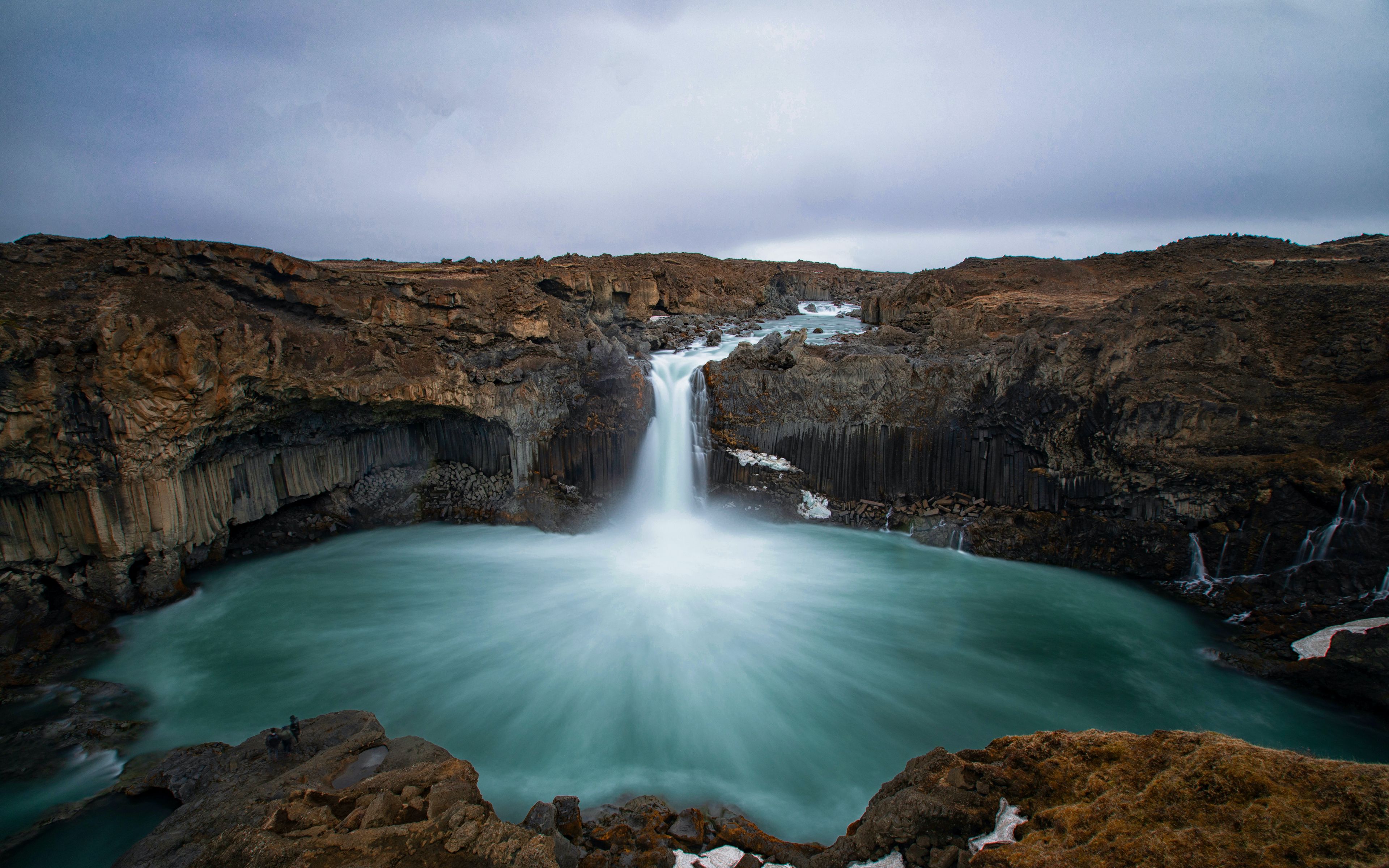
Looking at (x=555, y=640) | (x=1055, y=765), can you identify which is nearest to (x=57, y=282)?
(x=555, y=640)

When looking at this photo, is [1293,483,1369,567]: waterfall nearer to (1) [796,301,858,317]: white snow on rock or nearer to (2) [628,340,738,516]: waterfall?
(2) [628,340,738,516]: waterfall

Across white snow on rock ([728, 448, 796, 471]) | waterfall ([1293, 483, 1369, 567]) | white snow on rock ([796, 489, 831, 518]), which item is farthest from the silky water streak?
white snow on rock ([728, 448, 796, 471])

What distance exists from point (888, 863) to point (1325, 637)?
8.38m

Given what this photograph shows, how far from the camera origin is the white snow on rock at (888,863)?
10.8 feet

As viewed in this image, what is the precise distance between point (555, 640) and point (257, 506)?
289 inches

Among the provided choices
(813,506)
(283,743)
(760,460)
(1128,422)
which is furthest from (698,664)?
(1128,422)

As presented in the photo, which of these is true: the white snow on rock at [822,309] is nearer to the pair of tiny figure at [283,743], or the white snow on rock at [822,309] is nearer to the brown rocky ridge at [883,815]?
the brown rocky ridge at [883,815]

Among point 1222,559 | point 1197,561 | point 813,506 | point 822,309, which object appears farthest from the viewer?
point 822,309

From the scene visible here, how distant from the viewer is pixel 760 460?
492 inches

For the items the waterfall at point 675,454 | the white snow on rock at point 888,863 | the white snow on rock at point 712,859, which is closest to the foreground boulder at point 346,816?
the white snow on rock at point 712,859

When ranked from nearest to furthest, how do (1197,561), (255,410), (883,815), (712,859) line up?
(883,815) → (712,859) → (1197,561) → (255,410)

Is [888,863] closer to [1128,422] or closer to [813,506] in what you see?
[813,506]

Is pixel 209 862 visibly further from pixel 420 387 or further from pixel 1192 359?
pixel 1192 359

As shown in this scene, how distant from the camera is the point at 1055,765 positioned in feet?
10.4
